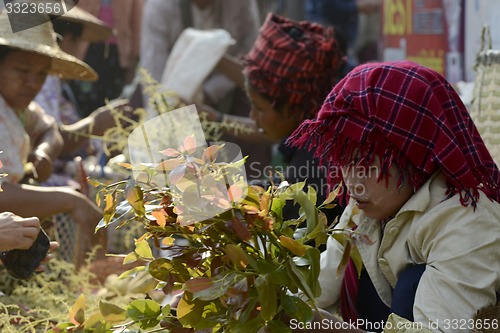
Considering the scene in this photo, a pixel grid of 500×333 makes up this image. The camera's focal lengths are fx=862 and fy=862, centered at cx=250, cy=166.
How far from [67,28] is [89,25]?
0.78ft

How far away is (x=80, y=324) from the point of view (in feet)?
5.63

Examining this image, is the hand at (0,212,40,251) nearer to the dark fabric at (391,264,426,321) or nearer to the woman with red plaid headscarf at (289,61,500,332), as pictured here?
the woman with red plaid headscarf at (289,61,500,332)

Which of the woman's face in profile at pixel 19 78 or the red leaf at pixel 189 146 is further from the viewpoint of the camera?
the woman's face in profile at pixel 19 78

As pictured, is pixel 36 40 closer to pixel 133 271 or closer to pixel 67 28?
pixel 67 28

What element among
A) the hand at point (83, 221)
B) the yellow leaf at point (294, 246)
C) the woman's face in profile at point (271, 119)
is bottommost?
the hand at point (83, 221)

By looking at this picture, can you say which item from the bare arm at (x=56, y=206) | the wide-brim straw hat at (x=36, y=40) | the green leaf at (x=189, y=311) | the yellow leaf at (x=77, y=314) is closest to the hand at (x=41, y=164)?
the bare arm at (x=56, y=206)

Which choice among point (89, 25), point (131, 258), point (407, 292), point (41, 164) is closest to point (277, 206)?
point (131, 258)

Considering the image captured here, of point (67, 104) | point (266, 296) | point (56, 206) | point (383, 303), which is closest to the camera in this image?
point (266, 296)

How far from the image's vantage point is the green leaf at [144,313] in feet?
5.41

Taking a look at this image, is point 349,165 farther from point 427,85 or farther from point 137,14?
point 137,14

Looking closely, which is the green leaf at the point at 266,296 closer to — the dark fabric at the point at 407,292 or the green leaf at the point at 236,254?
the green leaf at the point at 236,254

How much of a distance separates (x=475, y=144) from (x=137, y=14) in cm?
411

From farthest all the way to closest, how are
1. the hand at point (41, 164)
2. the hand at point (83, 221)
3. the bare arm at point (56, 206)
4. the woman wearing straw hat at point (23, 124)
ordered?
the hand at point (41, 164) → the hand at point (83, 221) → the woman wearing straw hat at point (23, 124) → the bare arm at point (56, 206)

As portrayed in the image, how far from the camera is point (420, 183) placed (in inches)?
74.3
